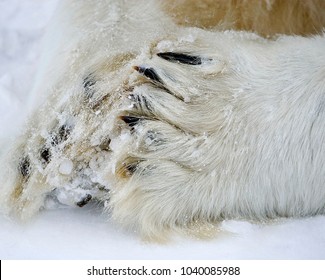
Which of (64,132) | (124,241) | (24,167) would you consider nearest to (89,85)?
(64,132)

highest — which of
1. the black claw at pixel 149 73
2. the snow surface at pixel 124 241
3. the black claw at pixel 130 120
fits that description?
the black claw at pixel 149 73

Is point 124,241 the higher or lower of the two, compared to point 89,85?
lower

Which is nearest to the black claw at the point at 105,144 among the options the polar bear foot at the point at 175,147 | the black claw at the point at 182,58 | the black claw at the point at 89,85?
the polar bear foot at the point at 175,147

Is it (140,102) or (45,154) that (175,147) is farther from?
(45,154)

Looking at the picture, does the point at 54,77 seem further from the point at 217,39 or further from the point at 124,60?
the point at 217,39

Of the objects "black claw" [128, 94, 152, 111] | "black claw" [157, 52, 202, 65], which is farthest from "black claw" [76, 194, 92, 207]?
"black claw" [157, 52, 202, 65]

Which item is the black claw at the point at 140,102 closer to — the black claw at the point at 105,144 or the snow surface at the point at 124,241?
the black claw at the point at 105,144
